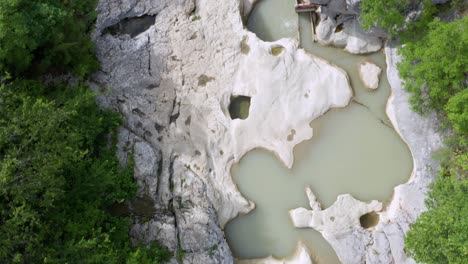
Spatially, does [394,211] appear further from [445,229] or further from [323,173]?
[445,229]

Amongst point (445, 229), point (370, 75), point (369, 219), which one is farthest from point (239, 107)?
point (445, 229)

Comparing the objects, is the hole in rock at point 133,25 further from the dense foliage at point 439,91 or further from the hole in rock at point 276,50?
the dense foliage at point 439,91

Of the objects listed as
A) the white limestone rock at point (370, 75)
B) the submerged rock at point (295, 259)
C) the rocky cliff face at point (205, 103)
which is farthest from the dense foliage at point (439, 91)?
the submerged rock at point (295, 259)

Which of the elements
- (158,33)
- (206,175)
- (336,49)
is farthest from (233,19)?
(206,175)

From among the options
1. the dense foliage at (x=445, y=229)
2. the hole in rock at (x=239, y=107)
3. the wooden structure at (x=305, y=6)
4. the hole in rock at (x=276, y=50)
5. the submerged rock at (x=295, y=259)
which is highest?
the wooden structure at (x=305, y=6)

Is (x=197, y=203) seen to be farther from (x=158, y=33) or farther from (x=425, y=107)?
(x=425, y=107)
